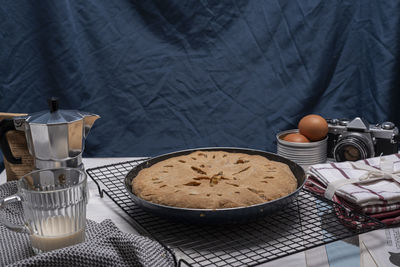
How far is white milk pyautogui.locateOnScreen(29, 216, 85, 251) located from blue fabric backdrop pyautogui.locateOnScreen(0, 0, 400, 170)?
2.81 feet

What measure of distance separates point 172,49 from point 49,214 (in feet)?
3.12

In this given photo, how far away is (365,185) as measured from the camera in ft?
3.70

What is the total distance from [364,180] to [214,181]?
390mm

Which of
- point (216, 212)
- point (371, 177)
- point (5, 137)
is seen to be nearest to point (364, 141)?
point (371, 177)

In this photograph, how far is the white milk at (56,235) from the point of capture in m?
0.86

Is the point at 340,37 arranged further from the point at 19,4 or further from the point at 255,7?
the point at 19,4

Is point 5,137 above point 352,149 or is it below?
above

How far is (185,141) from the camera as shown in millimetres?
1761

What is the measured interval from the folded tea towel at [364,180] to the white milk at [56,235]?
2.06 feet

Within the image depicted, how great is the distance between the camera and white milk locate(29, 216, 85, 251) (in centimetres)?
86

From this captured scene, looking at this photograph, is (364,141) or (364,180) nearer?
(364,180)

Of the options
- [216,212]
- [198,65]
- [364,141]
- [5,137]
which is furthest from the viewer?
[198,65]

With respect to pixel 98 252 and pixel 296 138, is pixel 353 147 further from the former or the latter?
pixel 98 252

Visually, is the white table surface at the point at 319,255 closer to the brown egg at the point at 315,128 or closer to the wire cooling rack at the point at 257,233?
the wire cooling rack at the point at 257,233
